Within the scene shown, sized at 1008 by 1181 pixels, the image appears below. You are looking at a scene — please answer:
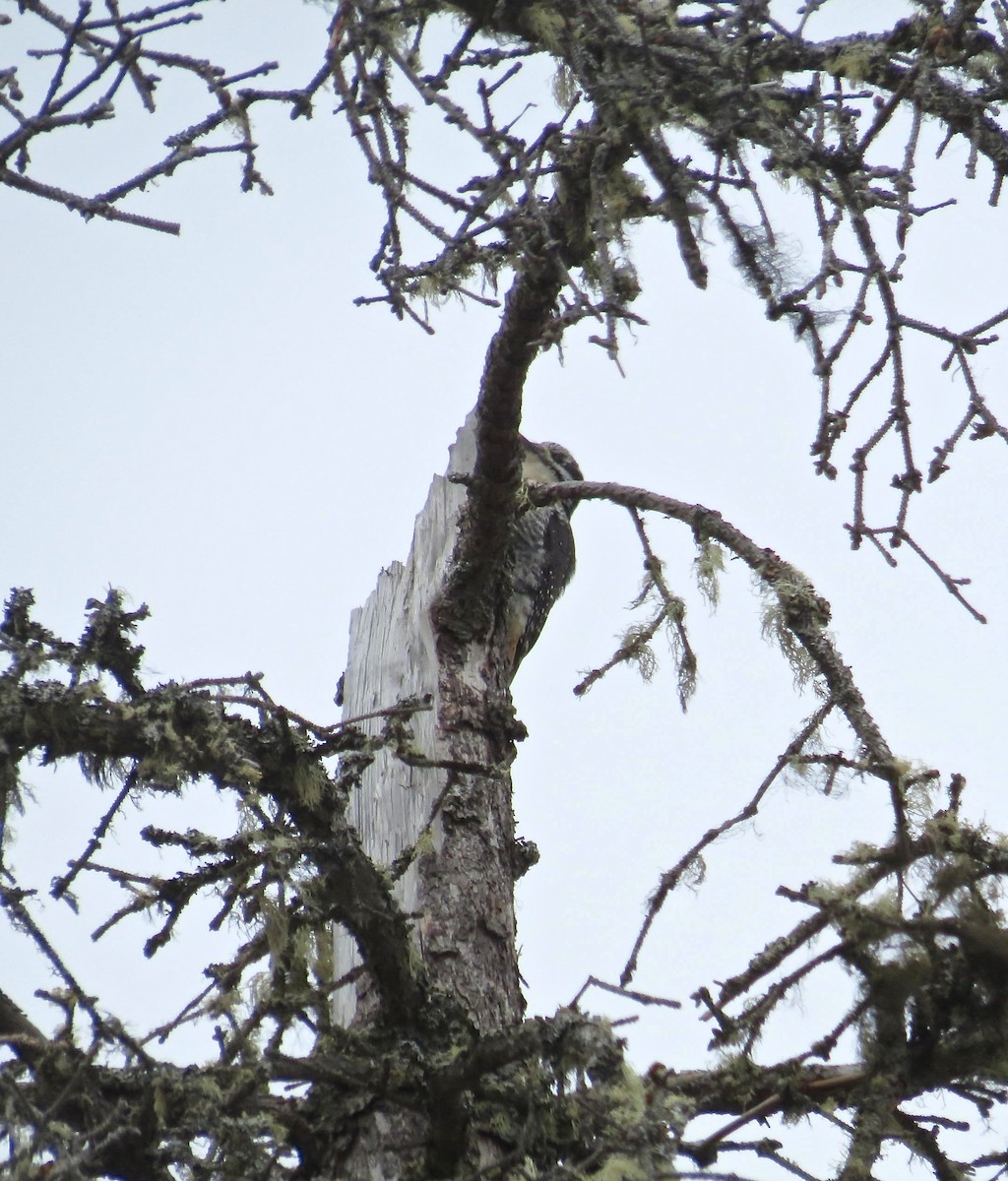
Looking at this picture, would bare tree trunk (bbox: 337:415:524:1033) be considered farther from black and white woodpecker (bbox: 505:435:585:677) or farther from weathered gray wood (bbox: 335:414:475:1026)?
black and white woodpecker (bbox: 505:435:585:677)

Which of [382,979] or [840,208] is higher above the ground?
[840,208]

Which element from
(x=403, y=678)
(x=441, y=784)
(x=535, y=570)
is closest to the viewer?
(x=441, y=784)

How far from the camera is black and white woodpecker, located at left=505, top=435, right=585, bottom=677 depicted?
355cm

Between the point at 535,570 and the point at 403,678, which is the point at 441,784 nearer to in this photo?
the point at 403,678

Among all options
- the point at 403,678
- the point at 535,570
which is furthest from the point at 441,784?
the point at 535,570

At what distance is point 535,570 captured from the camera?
143 inches

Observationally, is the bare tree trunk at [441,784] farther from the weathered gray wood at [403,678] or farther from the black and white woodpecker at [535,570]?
the black and white woodpecker at [535,570]

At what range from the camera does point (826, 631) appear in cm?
271

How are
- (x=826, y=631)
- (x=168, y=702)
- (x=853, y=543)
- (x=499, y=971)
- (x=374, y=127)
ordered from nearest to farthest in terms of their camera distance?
(x=374, y=127) → (x=168, y=702) → (x=853, y=543) → (x=826, y=631) → (x=499, y=971)

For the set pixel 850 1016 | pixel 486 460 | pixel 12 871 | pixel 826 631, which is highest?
pixel 486 460

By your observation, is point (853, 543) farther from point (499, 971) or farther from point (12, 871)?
point (12, 871)

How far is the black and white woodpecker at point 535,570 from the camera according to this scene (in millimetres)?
3551

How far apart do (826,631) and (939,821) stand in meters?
0.73

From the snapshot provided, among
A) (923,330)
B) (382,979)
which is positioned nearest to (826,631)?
(923,330)
